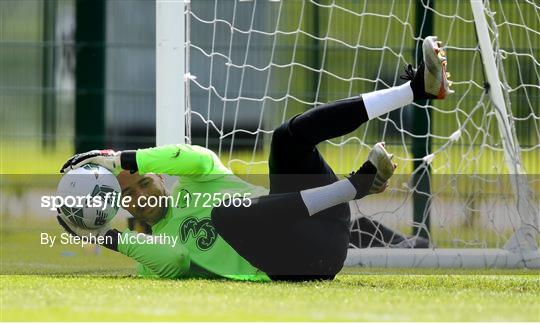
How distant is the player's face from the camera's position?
202 inches

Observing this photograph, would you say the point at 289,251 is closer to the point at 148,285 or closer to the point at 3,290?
the point at 148,285

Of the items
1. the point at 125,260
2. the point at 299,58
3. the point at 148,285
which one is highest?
the point at 299,58

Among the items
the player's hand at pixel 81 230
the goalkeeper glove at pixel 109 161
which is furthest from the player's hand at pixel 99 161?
the player's hand at pixel 81 230

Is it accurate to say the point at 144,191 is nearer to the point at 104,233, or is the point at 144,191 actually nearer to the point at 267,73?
the point at 104,233

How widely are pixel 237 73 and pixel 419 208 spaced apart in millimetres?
1845

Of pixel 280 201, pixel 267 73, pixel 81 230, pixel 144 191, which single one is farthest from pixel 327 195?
pixel 267 73

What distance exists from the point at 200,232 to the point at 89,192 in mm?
506

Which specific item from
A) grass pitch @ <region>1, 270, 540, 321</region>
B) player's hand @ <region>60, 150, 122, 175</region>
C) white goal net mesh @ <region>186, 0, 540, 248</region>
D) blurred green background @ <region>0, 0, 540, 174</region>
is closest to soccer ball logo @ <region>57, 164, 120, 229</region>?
player's hand @ <region>60, 150, 122, 175</region>

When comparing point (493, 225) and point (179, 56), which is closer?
point (179, 56)

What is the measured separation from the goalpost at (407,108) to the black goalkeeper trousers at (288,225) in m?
1.39

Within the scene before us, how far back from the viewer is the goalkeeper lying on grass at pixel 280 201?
4.82 m

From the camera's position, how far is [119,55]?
8922 millimetres

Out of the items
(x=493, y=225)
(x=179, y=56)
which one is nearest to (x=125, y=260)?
(x=179, y=56)

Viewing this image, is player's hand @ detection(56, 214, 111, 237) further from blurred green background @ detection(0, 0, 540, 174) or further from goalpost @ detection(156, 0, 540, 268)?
blurred green background @ detection(0, 0, 540, 174)
